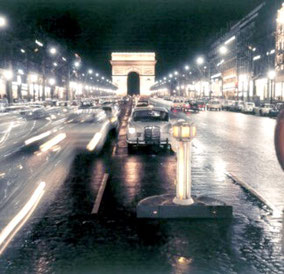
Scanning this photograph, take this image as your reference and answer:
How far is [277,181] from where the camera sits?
11703mm

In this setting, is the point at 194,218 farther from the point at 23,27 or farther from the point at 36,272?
the point at 23,27

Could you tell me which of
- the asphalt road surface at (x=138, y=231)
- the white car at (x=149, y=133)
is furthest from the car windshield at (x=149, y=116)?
the asphalt road surface at (x=138, y=231)

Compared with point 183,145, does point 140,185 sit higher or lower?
lower

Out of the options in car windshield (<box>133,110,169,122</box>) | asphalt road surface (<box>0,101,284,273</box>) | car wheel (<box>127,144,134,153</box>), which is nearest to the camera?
asphalt road surface (<box>0,101,284,273</box>)

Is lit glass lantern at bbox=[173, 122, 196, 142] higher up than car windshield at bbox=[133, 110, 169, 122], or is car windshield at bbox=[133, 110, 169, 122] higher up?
lit glass lantern at bbox=[173, 122, 196, 142]

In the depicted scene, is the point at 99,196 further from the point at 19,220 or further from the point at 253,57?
the point at 253,57

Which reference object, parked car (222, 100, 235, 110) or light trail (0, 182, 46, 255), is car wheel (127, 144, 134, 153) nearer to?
light trail (0, 182, 46, 255)

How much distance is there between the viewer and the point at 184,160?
8.46 metres

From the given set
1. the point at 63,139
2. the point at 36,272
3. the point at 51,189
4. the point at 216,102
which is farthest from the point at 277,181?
the point at 216,102

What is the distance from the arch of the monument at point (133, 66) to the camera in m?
165

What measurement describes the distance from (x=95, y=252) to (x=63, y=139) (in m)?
16.5

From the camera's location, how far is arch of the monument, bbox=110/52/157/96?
16462 cm

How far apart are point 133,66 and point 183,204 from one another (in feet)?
533

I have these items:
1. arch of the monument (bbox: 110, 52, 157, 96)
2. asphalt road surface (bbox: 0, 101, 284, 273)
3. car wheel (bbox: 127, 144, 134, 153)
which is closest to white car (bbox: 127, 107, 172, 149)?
car wheel (bbox: 127, 144, 134, 153)
